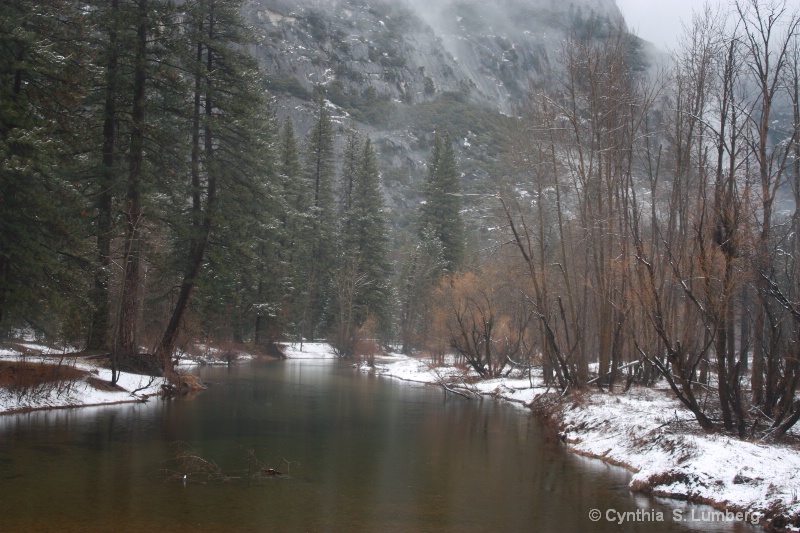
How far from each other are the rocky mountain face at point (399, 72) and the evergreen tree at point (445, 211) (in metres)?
47.6

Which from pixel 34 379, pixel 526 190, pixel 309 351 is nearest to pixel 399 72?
pixel 309 351

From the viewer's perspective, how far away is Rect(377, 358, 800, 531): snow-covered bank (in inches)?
385

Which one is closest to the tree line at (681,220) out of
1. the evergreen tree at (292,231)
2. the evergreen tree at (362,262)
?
the evergreen tree at (292,231)

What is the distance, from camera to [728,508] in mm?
9953

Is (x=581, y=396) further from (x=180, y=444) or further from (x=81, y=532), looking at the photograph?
(x=81, y=532)

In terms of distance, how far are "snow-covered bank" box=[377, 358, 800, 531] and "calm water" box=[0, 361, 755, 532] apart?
1.89ft

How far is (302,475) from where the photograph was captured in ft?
36.0

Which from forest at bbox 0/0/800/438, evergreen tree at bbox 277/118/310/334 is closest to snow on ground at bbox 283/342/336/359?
evergreen tree at bbox 277/118/310/334

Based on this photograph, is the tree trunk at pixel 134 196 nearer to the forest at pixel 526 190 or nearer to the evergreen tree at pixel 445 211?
the forest at pixel 526 190

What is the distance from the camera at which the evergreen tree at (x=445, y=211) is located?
5634 centimetres

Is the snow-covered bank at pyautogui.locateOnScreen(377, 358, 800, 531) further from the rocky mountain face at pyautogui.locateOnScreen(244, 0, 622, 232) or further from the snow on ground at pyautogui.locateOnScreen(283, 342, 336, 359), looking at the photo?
the rocky mountain face at pyautogui.locateOnScreen(244, 0, 622, 232)

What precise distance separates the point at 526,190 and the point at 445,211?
109 ft

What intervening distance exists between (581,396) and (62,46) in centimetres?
1794

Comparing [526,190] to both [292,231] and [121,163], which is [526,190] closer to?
[121,163]
